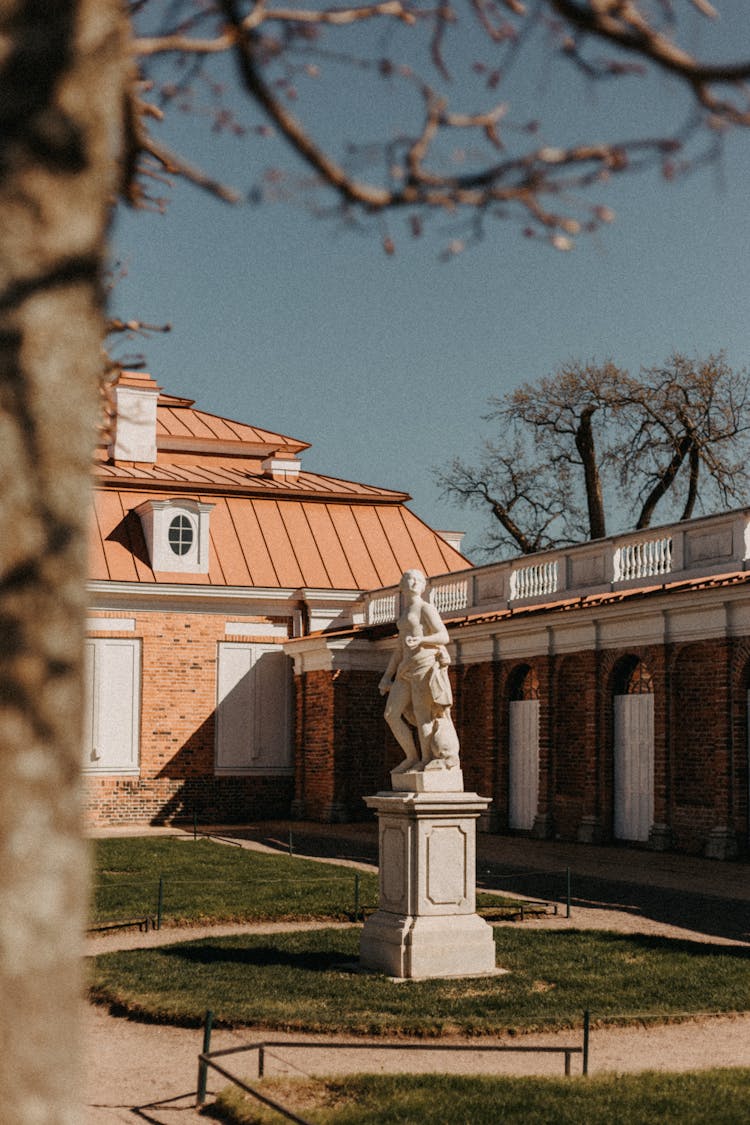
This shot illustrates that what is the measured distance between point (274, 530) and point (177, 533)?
110 inches

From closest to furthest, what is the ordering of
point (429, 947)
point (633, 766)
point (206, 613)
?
point (429, 947) → point (633, 766) → point (206, 613)

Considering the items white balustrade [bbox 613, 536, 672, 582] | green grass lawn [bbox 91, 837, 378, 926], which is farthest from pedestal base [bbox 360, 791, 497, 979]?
white balustrade [bbox 613, 536, 672, 582]

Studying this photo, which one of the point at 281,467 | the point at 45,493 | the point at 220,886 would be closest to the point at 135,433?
the point at 281,467

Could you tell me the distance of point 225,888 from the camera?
1812 centimetres

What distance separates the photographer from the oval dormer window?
32875 millimetres

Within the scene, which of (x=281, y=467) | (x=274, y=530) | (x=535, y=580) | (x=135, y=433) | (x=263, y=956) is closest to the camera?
(x=263, y=956)

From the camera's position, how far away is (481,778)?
2780 centimetres

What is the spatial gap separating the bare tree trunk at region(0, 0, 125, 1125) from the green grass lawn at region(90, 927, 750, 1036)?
7912mm

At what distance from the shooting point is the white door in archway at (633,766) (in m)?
23.4

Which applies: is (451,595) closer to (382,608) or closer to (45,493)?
(382,608)

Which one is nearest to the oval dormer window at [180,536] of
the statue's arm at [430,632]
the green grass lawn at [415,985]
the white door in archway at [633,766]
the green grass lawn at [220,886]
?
the green grass lawn at [220,886]

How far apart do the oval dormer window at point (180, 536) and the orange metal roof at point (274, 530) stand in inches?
26.3

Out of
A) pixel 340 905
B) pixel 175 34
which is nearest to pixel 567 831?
pixel 340 905

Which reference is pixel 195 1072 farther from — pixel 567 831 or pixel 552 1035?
pixel 567 831
